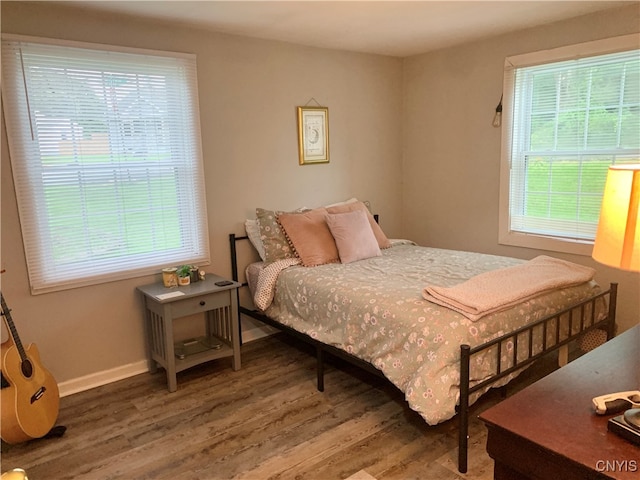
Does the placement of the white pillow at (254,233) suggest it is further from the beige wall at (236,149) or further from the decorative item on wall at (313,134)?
the decorative item on wall at (313,134)

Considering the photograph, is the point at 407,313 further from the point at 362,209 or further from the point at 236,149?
the point at 236,149

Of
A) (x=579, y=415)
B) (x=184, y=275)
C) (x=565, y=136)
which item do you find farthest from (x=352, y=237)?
(x=579, y=415)

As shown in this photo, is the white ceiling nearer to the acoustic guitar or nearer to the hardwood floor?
the acoustic guitar

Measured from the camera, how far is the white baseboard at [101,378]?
2.99 meters

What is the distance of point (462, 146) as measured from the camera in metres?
4.08

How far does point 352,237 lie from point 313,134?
1038 mm

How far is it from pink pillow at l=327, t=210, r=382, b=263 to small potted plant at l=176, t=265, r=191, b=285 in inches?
41.6

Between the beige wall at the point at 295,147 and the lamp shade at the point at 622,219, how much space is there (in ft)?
7.86

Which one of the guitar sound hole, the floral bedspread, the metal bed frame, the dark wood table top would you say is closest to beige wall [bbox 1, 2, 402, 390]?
the guitar sound hole

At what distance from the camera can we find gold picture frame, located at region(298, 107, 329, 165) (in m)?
3.86

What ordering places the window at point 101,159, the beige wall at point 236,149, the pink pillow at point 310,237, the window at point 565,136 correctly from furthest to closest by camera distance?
the pink pillow at point 310,237, the window at point 565,136, the beige wall at point 236,149, the window at point 101,159

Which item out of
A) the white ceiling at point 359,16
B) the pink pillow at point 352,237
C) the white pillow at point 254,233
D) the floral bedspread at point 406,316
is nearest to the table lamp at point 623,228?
the floral bedspread at point 406,316

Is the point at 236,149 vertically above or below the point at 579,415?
above

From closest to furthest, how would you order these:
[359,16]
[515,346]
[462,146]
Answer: [515,346] → [359,16] → [462,146]
